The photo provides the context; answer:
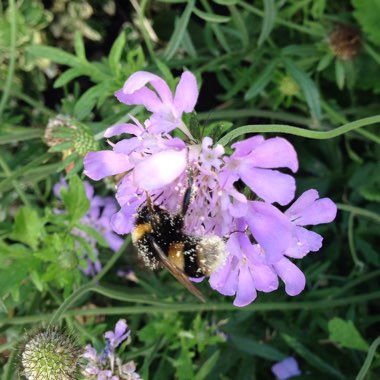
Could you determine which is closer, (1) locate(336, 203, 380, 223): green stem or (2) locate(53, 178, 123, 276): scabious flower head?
(1) locate(336, 203, 380, 223): green stem

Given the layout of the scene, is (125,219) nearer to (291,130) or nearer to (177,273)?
(177,273)

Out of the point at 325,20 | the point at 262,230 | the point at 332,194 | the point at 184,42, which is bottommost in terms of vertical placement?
the point at 332,194

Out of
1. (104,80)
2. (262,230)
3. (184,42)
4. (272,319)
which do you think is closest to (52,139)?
(104,80)

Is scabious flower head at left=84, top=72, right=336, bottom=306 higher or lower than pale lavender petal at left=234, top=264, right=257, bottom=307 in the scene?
higher

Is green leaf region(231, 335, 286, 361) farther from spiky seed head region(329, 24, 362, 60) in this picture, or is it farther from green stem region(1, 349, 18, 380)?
spiky seed head region(329, 24, 362, 60)

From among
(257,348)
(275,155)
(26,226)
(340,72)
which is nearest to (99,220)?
(26,226)

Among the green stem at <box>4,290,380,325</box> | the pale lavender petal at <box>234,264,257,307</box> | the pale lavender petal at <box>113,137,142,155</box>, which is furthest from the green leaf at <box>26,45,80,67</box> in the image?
the pale lavender petal at <box>234,264,257,307</box>

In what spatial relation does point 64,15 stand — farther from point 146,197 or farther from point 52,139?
point 146,197
